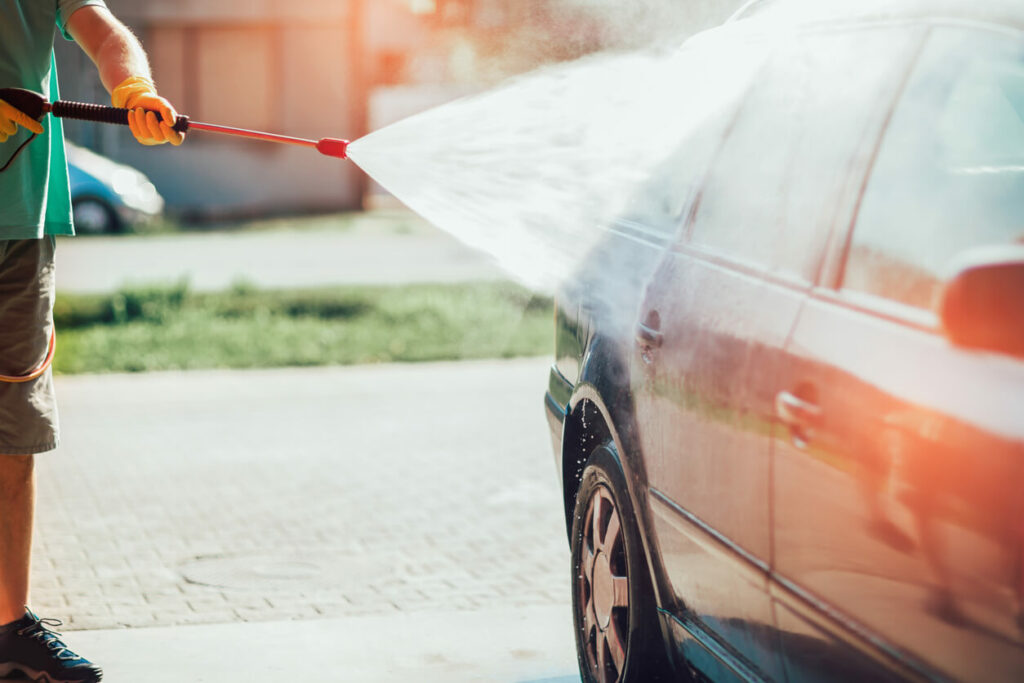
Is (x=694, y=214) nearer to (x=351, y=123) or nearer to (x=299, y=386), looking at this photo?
(x=299, y=386)

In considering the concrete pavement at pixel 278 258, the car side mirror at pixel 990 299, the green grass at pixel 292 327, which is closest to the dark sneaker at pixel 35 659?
the car side mirror at pixel 990 299

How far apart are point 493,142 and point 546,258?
1072 millimetres

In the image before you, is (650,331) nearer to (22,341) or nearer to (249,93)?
(22,341)

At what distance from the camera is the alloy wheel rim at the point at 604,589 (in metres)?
3.58

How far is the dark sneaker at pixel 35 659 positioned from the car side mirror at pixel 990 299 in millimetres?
2938

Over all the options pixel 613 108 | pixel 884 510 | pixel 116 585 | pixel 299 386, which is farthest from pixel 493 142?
pixel 299 386

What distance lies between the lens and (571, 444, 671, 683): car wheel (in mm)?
3445

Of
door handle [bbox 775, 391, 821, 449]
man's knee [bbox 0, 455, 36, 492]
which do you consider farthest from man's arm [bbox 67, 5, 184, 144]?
door handle [bbox 775, 391, 821, 449]

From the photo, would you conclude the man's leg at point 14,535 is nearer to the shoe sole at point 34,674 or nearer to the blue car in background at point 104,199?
the shoe sole at point 34,674

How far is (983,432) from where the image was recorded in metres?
2.04

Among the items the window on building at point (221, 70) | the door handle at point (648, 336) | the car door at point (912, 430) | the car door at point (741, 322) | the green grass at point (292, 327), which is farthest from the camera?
the window on building at point (221, 70)

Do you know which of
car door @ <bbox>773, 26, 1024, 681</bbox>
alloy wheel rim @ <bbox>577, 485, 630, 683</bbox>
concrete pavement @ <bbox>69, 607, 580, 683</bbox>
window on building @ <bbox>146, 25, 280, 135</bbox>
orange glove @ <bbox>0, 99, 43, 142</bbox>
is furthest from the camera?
window on building @ <bbox>146, 25, 280, 135</bbox>

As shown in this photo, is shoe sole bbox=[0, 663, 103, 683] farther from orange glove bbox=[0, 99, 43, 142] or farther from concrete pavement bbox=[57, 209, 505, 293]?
concrete pavement bbox=[57, 209, 505, 293]

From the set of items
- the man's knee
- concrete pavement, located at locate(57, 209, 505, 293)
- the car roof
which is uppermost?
the car roof
